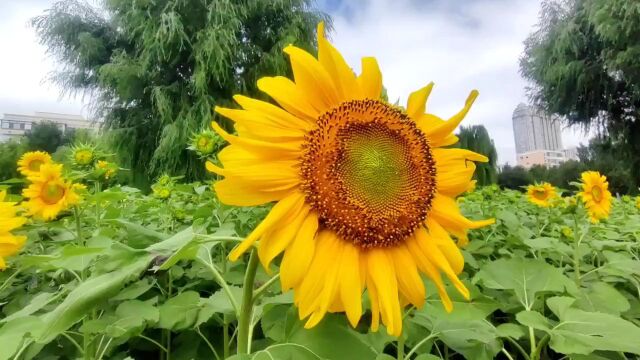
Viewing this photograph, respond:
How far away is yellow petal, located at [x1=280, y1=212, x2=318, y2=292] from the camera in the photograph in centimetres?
57

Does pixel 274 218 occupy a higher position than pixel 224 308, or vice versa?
pixel 274 218

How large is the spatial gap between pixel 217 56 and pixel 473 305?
461 inches

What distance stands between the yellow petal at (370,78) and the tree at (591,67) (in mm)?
14822

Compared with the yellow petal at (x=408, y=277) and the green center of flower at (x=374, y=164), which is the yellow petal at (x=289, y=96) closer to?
the green center of flower at (x=374, y=164)

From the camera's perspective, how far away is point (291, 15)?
43.4 feet

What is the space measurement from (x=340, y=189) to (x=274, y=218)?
10cm

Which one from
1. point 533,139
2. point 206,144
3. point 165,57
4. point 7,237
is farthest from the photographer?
point 533,139

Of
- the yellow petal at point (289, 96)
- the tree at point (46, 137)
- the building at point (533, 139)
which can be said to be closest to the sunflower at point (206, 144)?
the yellow petal at point (289, 96)

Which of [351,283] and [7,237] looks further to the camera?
[7,237]

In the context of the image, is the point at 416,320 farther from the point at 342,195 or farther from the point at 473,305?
the point at 342,195

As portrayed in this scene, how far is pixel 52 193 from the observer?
3.99ft

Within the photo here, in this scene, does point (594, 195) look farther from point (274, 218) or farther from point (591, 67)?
point (591, 67)

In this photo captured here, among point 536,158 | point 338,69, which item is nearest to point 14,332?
point 338,69

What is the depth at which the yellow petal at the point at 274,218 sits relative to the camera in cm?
55
